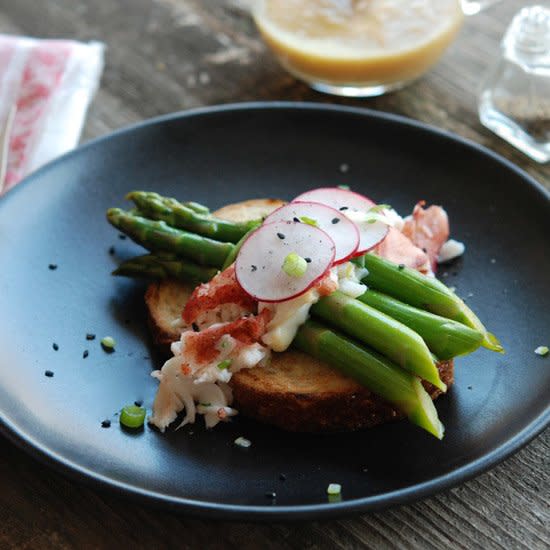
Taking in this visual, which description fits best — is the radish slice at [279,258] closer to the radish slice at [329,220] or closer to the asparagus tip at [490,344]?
the radish slice at [329,220]

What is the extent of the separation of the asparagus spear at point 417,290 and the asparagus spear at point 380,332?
19 centimetres

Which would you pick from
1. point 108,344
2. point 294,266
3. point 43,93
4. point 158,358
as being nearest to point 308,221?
point 294,266

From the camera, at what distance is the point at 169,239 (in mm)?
3465

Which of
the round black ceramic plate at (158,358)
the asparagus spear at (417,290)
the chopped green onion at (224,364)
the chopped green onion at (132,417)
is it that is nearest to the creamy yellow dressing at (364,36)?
the round black ceramic plate at (158,358)

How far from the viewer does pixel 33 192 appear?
12.7 ft

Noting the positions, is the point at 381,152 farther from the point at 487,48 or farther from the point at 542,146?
the point at 487,48

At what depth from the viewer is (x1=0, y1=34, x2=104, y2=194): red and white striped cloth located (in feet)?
15.0

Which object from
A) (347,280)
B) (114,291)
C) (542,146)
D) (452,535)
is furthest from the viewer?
(542,146)

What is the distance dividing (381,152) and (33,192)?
5.28 ft

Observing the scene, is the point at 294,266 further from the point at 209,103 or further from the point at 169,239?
the point at 209,103

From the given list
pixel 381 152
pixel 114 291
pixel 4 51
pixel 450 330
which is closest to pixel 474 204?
pixel 381 152

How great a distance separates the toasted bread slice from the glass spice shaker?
1.93 meters

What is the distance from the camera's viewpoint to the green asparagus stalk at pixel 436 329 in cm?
283

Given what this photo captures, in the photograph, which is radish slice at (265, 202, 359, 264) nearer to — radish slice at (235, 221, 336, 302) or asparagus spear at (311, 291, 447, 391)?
radish slice at (235, 221, 336, 302)
